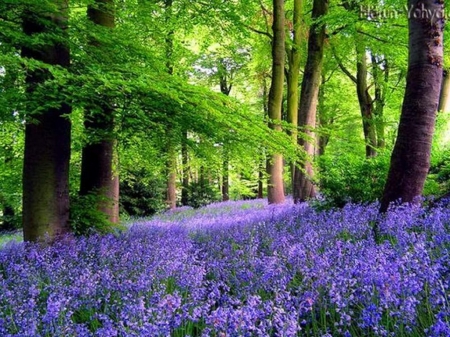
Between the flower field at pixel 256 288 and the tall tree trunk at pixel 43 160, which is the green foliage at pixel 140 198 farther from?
the flower field at pixel 256 288

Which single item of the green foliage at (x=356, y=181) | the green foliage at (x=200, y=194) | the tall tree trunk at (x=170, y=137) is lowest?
the green foliage at (x=200, y=194)

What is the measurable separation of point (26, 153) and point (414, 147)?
5.04m

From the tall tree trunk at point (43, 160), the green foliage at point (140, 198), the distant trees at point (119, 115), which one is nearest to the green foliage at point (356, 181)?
the distant trees at point (119, 115)

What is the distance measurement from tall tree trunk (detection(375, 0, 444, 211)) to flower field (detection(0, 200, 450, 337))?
0.54 metres

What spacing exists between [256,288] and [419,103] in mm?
3311

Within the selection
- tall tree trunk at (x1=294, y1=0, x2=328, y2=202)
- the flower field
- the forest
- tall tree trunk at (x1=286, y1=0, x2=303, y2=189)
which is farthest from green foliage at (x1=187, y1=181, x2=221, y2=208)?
the flower field

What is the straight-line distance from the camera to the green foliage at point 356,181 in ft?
22.6

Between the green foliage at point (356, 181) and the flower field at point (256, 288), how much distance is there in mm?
1832

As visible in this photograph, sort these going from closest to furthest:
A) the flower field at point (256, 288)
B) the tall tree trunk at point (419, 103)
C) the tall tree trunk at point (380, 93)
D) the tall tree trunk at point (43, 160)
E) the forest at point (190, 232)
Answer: the flower field at point (256, 288) → the forest at point (190, 232) → the tall tree trunk at point (419, 103) → the tall tree trunk at point (43, 160) → the tall tree trunk at point (380, 93)

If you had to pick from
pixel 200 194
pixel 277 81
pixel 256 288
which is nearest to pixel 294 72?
pixel 277 81

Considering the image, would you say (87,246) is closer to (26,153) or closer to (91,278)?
(26,153)

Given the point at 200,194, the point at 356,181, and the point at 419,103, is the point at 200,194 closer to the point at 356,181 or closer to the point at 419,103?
the point at 356,181

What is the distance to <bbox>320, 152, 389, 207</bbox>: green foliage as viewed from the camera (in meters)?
6.90

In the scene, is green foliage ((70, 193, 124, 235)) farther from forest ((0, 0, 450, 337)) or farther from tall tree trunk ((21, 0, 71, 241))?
tall tree trunk ((21, 0, 71, 241))
